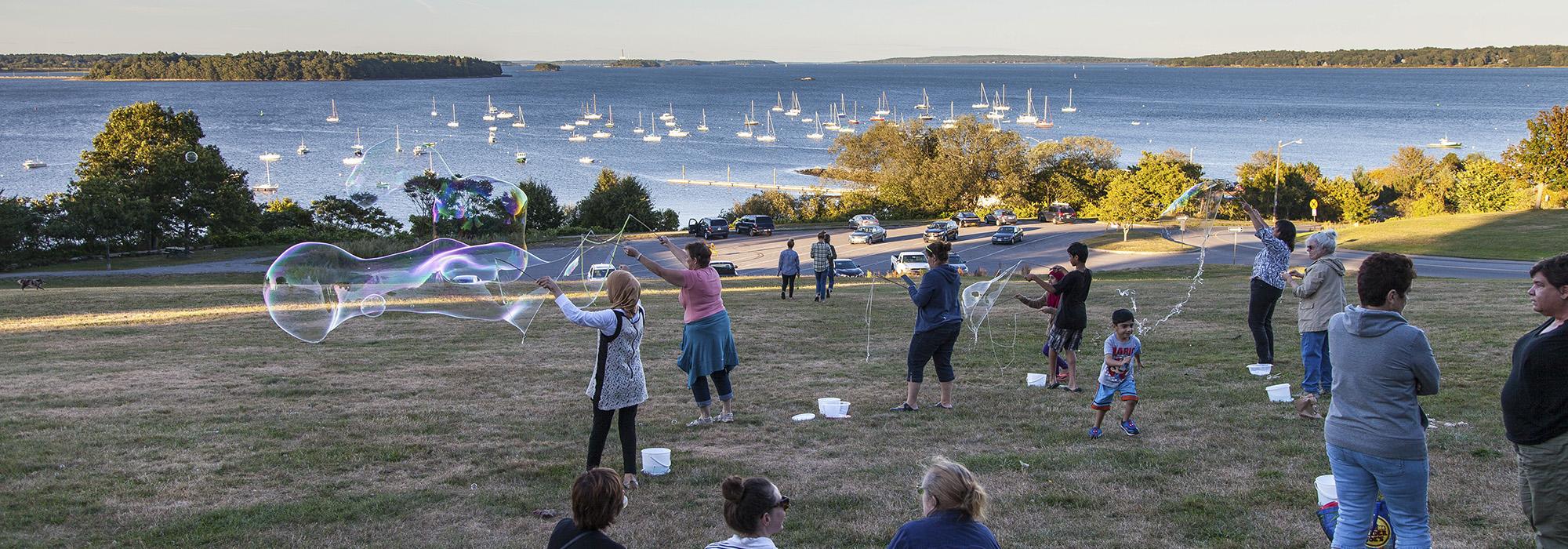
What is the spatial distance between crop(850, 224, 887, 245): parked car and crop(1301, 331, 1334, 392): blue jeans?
168 ft

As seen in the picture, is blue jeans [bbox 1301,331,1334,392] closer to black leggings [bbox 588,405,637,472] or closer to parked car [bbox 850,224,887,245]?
black leggings [bbox 588,405,637,472]

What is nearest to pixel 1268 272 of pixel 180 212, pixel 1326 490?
pixel 1326 490

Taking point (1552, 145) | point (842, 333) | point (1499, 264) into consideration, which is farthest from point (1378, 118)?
point (842, 333)

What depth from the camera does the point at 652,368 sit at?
45.8 ft

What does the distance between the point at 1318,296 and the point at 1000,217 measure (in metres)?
66.1

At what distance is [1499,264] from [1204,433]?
34.4 m

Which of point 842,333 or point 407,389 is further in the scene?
point 842,333

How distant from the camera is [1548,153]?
59469mm

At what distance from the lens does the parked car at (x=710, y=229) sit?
61.0 metres

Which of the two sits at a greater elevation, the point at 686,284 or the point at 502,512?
the point at 686,284

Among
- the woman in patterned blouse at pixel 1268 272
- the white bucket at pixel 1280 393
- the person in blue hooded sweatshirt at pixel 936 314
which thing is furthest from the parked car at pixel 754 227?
the white bucket at pixel 1280 393

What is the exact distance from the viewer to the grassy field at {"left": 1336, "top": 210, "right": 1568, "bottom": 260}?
39.6m

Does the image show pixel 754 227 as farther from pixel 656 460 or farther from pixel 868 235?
pixel 656 460

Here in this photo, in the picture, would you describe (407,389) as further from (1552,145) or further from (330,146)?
(330,146)
